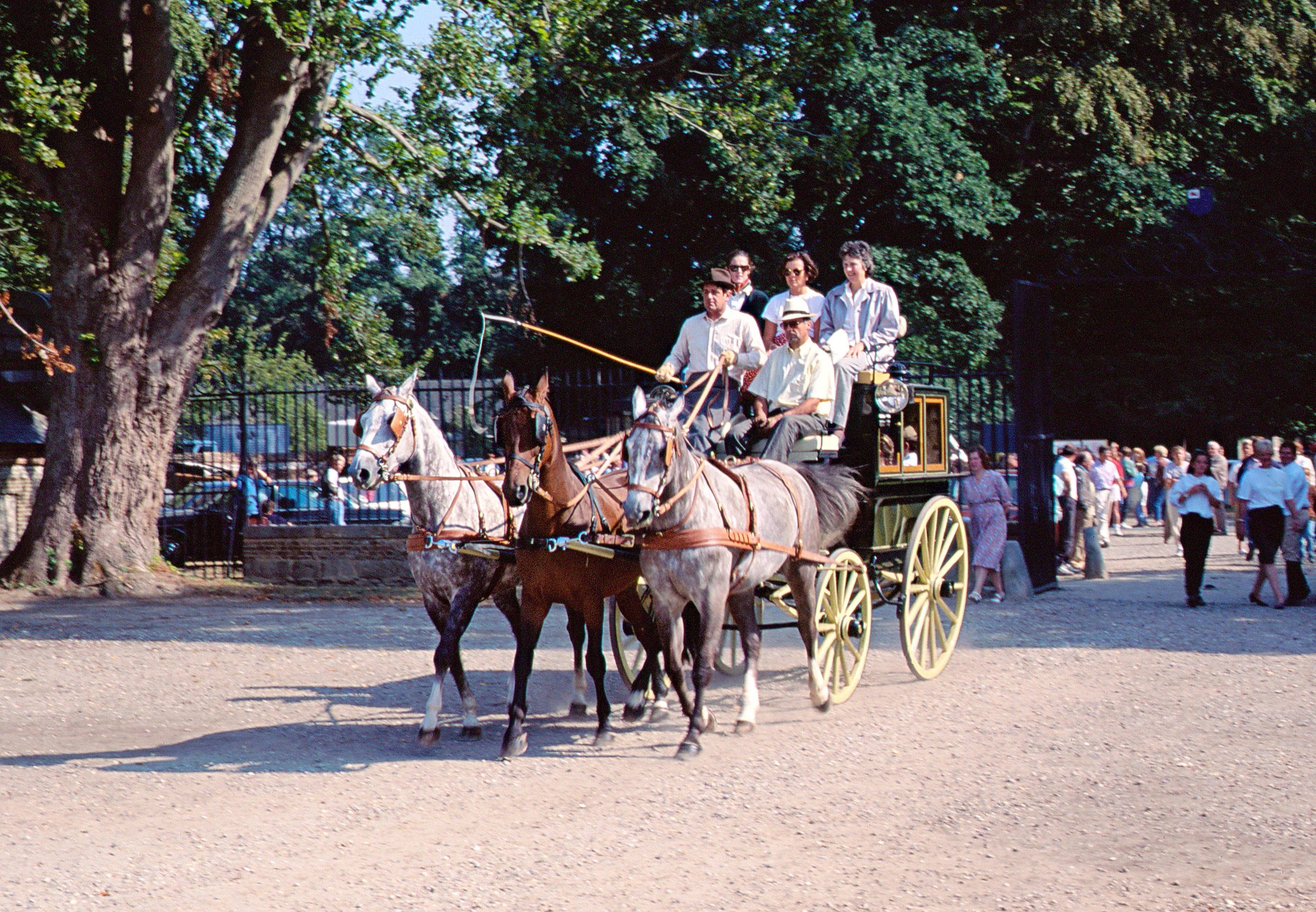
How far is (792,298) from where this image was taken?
9469 mm

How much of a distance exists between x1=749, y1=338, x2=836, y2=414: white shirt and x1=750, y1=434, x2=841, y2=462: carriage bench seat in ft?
0.56

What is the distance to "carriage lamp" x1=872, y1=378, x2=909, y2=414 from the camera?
922cm

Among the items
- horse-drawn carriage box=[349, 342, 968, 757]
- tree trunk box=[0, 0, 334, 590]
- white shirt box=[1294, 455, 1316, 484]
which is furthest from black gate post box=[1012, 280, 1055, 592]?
tree trunk box=[0, 0, 334, 590]

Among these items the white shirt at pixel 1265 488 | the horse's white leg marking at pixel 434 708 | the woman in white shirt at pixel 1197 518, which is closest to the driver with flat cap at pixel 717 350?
the horse's white leg marking at pixel 434 708

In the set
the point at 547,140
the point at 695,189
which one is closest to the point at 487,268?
the point at 695,189

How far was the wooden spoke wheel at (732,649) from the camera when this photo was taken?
925 centimetres

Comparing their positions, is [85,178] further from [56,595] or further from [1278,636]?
[1278,636]

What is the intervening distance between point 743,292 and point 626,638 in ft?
8.59

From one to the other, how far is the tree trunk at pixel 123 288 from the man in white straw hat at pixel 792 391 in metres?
9.35

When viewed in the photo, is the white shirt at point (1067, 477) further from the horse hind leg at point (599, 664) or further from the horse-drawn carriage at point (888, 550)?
the horse hind leg at point (599, 664)

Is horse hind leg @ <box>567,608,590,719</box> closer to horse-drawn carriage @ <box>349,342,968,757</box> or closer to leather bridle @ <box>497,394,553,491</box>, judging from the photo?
horse-drawn carriage @ <box>349,342,968,757</box>

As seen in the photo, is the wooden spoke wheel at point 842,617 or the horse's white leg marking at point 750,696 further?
the wooden spoke wheel at point 842,617

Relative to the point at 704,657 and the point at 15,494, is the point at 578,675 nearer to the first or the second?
the point at 704,657

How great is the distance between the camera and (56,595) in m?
16.0
